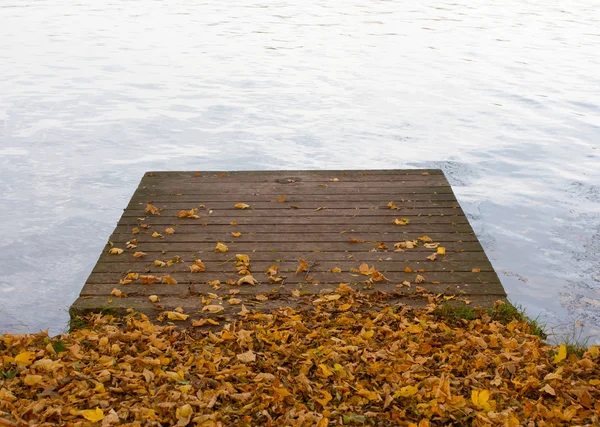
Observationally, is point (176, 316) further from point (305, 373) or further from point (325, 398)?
point (325, 398)

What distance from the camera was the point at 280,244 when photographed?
22.4 feet

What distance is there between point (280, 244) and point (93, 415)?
3068 mm

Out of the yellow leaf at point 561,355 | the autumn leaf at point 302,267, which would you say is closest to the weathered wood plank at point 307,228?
the autumn leaf at point 302,267

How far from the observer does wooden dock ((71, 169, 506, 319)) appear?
5.92 m

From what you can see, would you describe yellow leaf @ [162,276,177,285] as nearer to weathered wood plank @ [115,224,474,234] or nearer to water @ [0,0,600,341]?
weathered wood plank @ [115,224,474,234]

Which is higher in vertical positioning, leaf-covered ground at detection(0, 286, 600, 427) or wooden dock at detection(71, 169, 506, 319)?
leaf-covered ground at detection(0, 286, 600, 427)

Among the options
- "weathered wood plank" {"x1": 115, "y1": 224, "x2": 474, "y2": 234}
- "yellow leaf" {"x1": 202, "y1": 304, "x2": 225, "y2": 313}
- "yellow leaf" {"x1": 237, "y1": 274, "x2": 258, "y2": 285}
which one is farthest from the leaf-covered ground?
"weathered wood plank" {"x1": 115, "y1": 224, "x2": 474, "y2": 234}

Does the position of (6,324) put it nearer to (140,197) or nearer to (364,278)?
(140,197)

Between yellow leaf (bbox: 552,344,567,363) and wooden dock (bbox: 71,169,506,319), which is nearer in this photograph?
yellow leaf (bbox: 552,344,567,363)

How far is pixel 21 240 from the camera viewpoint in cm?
891

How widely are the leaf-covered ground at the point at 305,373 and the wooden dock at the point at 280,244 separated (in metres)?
0.37

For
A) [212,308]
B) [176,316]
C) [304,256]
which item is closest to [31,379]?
[176,316]

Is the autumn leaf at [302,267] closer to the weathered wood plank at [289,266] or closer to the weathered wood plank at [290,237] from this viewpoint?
the weathered wood plank at [289,266]

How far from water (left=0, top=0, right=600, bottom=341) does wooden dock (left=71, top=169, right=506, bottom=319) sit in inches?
49.1
